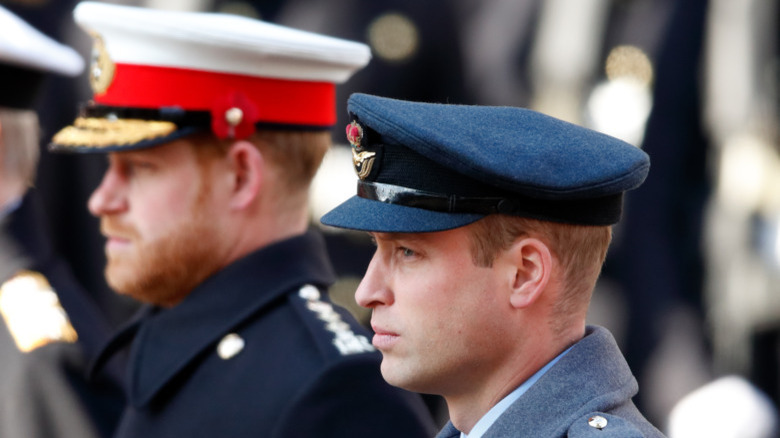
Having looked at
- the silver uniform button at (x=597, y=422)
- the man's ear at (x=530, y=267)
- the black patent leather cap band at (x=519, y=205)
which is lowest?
the silver uniform button at (x=597, y=422)

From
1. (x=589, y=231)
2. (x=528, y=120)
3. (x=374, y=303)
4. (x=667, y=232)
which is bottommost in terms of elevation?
(x=667, y=232)

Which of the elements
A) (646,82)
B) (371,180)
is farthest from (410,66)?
(371,180)

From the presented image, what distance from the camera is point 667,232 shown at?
12.2 feet

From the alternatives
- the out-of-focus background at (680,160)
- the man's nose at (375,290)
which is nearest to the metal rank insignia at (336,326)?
the man's nose at (375,290)

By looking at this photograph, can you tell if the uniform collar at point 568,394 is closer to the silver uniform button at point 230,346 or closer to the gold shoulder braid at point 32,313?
the silver uniform button at point 230,346

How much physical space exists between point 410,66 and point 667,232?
3.44 feet

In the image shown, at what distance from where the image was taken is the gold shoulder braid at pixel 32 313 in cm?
294

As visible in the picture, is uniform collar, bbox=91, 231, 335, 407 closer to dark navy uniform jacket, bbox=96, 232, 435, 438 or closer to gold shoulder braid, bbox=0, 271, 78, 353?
dark navy uniform jacket, bbox=96, 232, 435, 438

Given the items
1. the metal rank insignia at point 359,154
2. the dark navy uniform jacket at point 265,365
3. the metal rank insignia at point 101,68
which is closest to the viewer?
the metal rank insignia at point 359,154

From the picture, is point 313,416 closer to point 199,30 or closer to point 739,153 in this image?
point 199,30

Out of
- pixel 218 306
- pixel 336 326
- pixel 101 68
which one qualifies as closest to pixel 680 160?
pixel 336 326

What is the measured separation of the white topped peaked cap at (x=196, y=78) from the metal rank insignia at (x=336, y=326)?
0.40 metres

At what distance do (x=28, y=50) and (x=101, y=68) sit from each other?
0.61m

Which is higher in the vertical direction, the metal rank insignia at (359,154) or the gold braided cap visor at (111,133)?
the metal rank insignia at (359,154)
